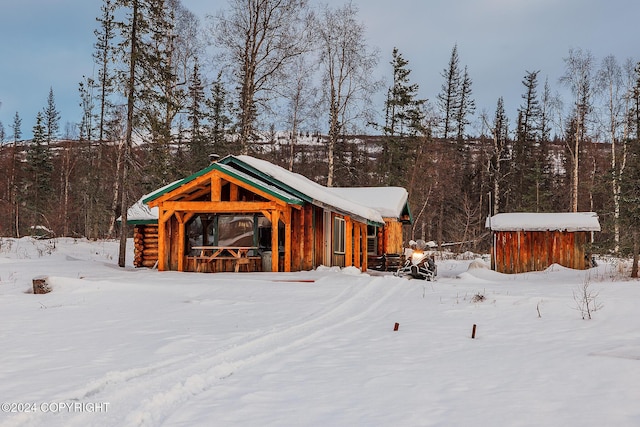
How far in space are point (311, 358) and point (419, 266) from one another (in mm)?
12220

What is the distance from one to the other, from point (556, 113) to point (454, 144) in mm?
12212

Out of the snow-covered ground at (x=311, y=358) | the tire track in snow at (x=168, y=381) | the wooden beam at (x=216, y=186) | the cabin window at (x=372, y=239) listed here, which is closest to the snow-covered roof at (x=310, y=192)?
the wooden beam at (x=216, y=186)

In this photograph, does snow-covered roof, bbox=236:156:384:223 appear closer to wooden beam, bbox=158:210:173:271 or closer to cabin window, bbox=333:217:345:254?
cabin window, bbox=333:217:345:254

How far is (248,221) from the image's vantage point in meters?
18.4

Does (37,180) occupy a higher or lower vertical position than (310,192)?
higher

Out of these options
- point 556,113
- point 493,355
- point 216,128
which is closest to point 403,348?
point 493,355

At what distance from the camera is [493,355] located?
6.49 metres

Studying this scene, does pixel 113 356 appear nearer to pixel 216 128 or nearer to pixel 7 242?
pixel 7 242

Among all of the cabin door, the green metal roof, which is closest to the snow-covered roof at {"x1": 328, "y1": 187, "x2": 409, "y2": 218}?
the cabin door

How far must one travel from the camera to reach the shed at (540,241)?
65.9ft

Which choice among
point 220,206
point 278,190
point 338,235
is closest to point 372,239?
point 338,235

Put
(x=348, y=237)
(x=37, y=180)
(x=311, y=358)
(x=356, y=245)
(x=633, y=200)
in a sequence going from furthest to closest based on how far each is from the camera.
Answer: (x=37, y=180), (x=356, y=245), (x=348, y=237), (x=633, y=200), (x=311, y=358)

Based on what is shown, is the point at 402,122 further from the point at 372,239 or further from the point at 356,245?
the point at 356,245
